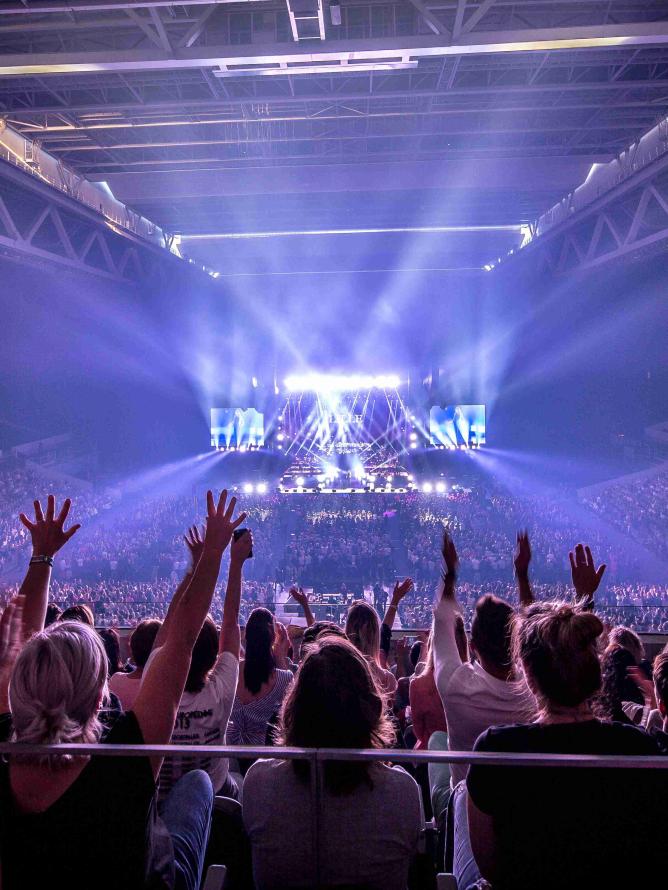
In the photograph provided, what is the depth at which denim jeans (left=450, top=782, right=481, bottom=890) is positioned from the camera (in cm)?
173

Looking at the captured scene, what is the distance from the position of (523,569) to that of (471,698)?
860 millimetres

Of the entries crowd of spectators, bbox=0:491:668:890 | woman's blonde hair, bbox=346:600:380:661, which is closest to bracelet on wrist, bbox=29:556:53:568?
crowd of spectators, bbox=0:491:668:890

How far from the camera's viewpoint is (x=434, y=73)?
9969 millimetres

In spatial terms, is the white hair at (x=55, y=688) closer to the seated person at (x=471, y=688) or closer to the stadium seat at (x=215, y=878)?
the stadium seat at (x=215, y=878)

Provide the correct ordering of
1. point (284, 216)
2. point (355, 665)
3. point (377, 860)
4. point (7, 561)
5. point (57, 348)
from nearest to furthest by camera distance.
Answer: point (377, 860), point (355, 665), point (7, 561), point (57, 348), point (284, 216)

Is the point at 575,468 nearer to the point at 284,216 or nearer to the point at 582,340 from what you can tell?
the point at 582,340

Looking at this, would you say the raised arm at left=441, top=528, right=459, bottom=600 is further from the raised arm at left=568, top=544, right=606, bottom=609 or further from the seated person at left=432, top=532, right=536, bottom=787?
the raised arm at left=568, top=544, right=606, bottom=609

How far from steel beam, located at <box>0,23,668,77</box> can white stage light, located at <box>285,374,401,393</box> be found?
11136mm

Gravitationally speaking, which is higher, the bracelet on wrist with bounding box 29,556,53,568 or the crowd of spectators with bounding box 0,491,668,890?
the bracelet on wrist with bounding box 29,556,53,568

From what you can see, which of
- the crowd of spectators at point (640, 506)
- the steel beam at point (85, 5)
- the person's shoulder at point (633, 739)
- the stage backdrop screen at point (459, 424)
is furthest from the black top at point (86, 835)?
the stage backdrop screen at point (459, 424)

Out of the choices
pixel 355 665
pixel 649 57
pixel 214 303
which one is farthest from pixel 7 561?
pixel 649 57

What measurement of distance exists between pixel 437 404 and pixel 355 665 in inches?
648

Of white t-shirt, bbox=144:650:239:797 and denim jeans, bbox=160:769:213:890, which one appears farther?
white t-shirt, bbox=144:650:239:797

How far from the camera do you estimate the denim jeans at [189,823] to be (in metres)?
1.66
